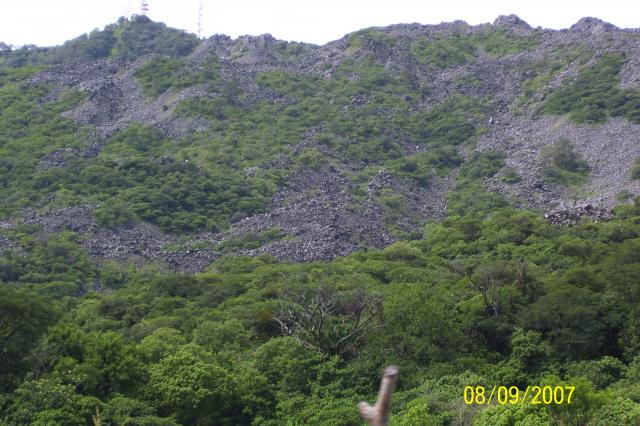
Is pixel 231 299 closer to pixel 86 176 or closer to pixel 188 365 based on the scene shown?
pixel 188 365

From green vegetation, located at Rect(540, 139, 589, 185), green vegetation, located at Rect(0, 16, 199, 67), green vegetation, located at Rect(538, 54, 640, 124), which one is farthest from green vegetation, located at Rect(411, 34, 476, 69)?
green vegetation, located at Rect(540, 139, 589, 185)

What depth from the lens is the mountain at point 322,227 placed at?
3306cm

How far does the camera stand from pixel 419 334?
3734 centimetres

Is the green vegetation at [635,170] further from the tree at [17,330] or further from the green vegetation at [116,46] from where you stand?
the green vegetation at [116,46]

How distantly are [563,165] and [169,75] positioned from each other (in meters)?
56.4

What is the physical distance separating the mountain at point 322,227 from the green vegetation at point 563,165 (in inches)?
10.4

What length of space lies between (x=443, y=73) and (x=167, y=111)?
130 ft

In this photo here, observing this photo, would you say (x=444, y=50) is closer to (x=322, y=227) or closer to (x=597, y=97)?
(x=597, y=97)

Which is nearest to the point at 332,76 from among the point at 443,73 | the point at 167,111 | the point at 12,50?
the point at 443,73

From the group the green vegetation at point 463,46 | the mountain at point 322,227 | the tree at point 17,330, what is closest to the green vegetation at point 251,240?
the mountain at point 322,227

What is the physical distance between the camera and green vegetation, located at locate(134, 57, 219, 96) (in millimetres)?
121312
